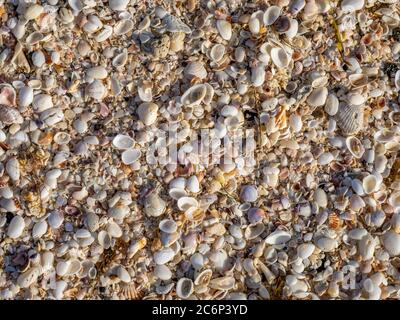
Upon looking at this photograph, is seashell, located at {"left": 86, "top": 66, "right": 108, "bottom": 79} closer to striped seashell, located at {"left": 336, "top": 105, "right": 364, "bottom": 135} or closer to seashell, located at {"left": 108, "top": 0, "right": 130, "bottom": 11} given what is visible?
seashell, located at {"left": 108, "top": 0, "right": 130, "bottom": 11}

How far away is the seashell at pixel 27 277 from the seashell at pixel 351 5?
1.38m

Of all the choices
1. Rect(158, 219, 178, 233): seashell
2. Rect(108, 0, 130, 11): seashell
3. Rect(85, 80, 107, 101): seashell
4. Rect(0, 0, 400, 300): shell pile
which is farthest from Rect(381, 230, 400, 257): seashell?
Rect(108, 0, 130, 11): seashell

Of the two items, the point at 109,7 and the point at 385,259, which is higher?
the point at 109,7

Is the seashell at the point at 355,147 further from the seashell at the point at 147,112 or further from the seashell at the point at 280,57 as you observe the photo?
the seashell at the point at 147,112

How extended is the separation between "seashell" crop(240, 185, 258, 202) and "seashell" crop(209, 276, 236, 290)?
10.5 inches

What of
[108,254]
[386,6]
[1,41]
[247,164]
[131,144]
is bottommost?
[108,254]

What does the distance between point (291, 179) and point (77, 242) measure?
75 cm

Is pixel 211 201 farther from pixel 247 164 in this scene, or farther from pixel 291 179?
pixel 291 179

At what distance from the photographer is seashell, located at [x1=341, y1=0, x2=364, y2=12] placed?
1.79m

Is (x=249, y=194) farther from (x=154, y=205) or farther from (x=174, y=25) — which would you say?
(x=174, y=25)

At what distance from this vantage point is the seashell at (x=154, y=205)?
5.54ft

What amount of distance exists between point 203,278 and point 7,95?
0.90 metres

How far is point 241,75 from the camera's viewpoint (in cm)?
176

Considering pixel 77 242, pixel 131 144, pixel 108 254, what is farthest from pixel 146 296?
pixel 131 144
